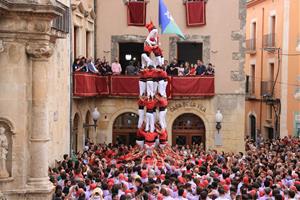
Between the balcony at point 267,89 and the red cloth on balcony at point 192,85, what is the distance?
975 centimetres

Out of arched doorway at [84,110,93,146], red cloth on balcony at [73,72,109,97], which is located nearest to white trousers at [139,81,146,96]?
red cloth on balcony at [73,72,109,97]

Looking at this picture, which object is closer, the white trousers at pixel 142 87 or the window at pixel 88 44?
the white trousers at pixel 142 87

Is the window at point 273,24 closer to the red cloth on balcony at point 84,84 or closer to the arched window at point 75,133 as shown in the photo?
the red cloth on balcony at point 84,84

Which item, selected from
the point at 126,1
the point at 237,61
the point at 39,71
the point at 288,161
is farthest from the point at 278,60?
the point at 39,71

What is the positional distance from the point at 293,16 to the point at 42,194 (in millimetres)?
24099

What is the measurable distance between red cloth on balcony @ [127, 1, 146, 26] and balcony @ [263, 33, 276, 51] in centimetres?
1029

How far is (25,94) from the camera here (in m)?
17.5

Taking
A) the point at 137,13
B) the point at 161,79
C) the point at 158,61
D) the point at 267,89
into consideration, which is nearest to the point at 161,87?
the point at 161,79

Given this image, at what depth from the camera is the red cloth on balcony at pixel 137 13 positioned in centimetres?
3259

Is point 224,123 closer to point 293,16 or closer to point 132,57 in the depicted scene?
point 132,57

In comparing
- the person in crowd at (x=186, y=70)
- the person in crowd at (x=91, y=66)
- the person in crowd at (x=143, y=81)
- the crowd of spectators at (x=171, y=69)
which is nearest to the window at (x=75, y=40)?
the person in crowd at (x=91, y=66)

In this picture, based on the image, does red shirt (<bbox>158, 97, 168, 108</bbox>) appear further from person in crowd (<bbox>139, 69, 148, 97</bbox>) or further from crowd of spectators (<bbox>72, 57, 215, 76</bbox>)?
crowd of spectators (<bbox>72, 57, 215, 76</bbox>)

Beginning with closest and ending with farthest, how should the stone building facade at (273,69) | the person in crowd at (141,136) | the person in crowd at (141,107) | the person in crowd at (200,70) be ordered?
the person in crowd at (141,107) < the person in crowd at (141,136) < the person in crowd at (200,70) < the stone building facade at (273,69)

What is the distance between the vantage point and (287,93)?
39.0 meters
